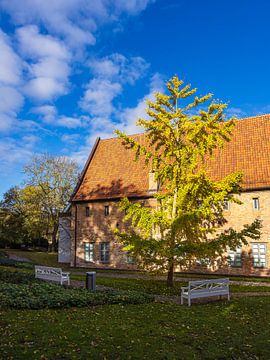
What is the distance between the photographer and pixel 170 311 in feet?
36.8

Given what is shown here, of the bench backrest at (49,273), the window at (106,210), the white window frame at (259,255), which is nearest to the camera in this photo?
the bench backrest at (49,273)

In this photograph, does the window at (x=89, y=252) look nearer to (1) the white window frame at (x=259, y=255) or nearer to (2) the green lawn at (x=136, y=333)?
(1) the white window frame at (x=259, y=255)

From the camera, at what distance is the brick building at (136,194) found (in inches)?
888

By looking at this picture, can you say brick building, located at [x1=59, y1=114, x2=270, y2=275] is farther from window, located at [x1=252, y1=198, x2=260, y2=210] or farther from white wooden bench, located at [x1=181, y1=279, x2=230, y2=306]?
white wooden bench, located at [x1=181, y1=279, x2=230, y2=306]

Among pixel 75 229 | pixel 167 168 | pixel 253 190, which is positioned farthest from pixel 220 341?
pixel 75 229

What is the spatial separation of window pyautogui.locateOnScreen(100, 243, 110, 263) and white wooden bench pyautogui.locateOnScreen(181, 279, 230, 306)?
14.6 metres

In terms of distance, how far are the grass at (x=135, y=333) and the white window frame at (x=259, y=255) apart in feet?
37.1

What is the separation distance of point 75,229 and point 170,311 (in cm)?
1964

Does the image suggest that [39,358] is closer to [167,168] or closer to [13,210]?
[167,168]

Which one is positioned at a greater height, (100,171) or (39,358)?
(100,171)

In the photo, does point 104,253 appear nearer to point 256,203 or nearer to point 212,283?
point 256,203

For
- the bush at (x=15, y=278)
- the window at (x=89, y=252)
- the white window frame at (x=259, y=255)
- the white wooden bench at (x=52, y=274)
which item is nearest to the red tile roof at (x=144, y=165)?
the white window frame at (x=259, y=255)

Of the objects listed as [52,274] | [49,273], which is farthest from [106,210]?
[52,274]

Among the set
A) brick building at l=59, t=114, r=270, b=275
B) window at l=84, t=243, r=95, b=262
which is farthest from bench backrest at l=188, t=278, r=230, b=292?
window at l=84, t=243, r=95, b=262
